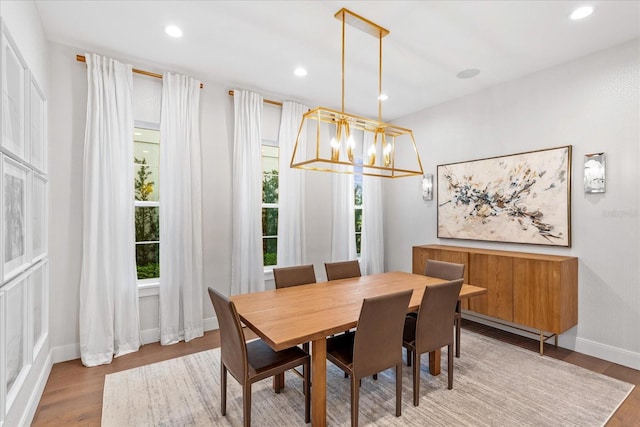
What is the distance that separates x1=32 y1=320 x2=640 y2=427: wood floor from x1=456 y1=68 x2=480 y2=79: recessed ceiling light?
9.78 ft

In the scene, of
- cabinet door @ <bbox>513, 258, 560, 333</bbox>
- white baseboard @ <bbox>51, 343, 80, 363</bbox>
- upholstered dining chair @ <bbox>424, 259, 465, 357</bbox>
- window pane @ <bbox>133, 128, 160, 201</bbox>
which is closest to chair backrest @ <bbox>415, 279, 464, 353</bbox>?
upholstered dining chair @ <bbox>424, 259, 465, 357</bbox>

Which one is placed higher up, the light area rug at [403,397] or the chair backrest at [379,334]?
the chair backrest at [379,334]

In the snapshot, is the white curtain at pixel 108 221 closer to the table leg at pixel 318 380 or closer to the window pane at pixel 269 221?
the window pane at pixel 269 221

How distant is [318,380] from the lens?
197 centimetres

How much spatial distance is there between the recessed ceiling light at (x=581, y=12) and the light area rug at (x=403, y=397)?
296 centimetres

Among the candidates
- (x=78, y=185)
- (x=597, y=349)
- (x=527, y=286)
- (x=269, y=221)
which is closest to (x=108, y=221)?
(x=78, y=185)

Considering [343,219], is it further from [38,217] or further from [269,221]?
[38,217]

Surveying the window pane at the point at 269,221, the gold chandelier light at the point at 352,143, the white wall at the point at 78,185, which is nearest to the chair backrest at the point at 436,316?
the gold chandelier light at the point at 352,143

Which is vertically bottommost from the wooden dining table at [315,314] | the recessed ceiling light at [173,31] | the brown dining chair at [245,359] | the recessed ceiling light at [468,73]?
the brown dining chair at [245,359]

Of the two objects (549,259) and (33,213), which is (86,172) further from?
(549,259)

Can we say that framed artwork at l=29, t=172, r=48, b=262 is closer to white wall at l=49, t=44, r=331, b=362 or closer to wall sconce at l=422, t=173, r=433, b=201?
white wall at l=49, t=44, r=331, b=362

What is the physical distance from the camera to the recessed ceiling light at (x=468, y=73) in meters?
3.58

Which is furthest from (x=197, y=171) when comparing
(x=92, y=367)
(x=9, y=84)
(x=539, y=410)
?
(x=539, y=410)

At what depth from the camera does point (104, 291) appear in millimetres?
3117
